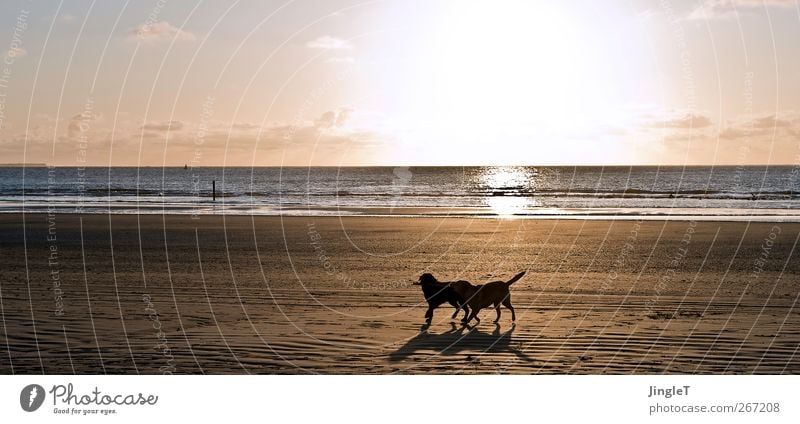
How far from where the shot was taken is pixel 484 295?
15.2 metres

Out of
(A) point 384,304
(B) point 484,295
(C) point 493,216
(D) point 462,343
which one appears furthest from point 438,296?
(C) point 493,216

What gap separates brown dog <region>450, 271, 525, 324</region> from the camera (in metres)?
15.1

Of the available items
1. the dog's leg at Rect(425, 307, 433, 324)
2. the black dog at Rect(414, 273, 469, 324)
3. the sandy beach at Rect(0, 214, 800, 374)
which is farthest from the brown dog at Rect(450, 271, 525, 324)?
the dog's leg at Rect(425, 307, 433, 324)

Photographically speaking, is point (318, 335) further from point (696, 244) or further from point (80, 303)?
point (696, 244)

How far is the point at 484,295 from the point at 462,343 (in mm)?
1651

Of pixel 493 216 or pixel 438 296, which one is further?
pixel 493 216

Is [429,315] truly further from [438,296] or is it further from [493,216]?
[493,216]

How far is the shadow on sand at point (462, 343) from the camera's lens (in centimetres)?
1310

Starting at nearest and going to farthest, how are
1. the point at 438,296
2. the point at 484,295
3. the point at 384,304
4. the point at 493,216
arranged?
the point at 484,295, the point at 438,296, the point at 384,304, the point at 493,216

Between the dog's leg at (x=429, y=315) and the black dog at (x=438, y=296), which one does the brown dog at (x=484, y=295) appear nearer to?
the black dog at (x=438, y=296)

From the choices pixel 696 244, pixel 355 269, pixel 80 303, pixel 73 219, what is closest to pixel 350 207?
pixel 73 219

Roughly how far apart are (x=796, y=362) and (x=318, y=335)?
727 cm

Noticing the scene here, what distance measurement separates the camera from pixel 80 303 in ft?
57.1

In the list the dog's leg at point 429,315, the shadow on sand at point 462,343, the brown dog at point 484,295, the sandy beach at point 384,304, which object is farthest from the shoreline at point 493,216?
the shadow on sand at point 462,343
